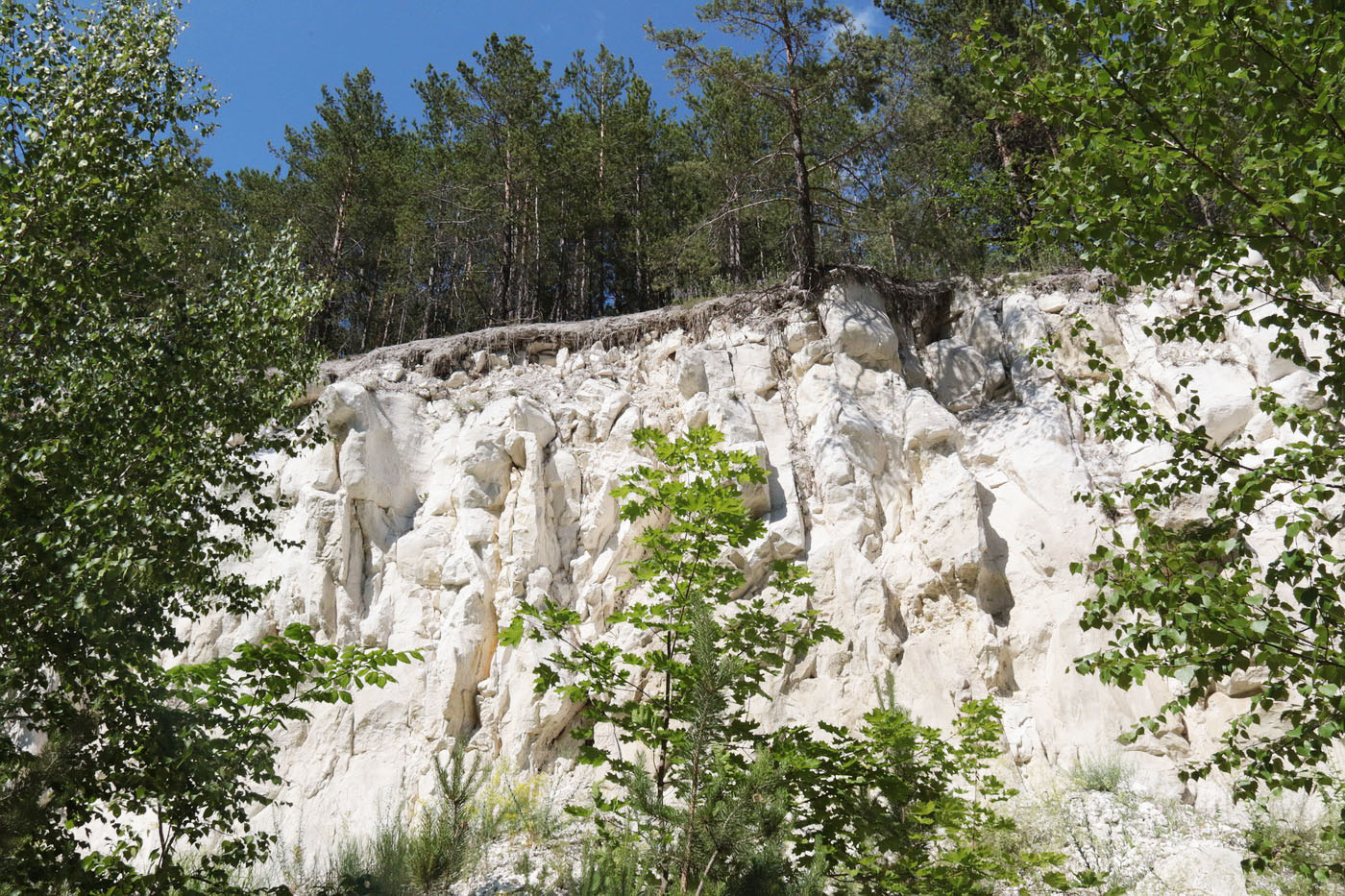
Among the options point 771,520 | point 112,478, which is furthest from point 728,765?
point 771,520

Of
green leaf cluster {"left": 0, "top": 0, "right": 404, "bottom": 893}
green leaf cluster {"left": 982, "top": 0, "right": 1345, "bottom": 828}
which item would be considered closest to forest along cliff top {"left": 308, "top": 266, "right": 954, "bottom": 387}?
green leaf cluster {"left": 0, "top": 0, "right": 404, "bottom": 893}

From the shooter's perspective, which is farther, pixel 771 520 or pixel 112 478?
pixel 771 520

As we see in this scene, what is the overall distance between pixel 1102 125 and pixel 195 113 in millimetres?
6876

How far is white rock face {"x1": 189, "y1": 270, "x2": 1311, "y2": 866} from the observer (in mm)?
11016

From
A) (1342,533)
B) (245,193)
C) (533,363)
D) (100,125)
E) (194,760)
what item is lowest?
(194,760)


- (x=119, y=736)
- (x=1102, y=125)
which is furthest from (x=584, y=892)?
(x=1102, y=125)

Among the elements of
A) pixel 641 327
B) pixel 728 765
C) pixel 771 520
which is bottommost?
pixel 728 765

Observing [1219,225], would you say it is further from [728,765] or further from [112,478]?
[112,478]

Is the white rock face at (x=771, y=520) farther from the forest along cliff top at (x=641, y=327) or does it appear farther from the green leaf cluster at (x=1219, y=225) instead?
the green leaf cluster at (x=1219, y=225)

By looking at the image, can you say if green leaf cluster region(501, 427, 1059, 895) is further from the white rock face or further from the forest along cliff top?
the forest along cliff top

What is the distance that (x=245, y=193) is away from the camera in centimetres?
2420

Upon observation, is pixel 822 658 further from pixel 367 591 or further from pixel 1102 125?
pixel 1102 125

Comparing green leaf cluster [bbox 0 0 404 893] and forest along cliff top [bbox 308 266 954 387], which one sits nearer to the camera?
green leaf cluster [bbox 0 0 404 893]

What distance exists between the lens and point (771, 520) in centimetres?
1287
